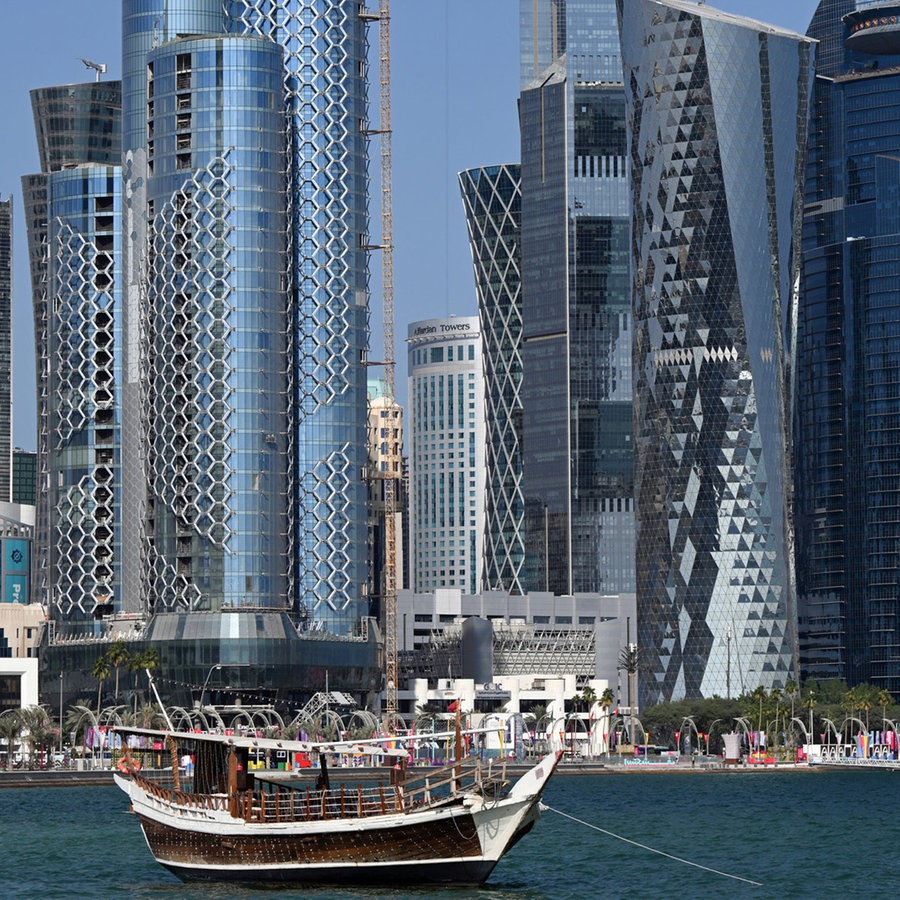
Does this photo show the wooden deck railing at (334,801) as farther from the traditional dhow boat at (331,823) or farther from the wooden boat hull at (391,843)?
the wooden boat hull at (391,843)

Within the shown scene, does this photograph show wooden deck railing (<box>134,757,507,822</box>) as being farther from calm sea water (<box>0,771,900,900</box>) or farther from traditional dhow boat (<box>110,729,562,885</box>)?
calm sea water (<box>0,771,900,900</box>)

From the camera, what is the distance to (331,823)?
100 m

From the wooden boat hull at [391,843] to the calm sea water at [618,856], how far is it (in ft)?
3.34

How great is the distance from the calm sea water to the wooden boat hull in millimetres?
1019

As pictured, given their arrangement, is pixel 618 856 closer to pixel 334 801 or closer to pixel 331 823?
pixel 334 801

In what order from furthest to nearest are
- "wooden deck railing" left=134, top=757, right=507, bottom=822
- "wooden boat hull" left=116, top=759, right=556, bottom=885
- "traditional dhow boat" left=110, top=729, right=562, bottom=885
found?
"wooden deck railing" left=134, top=757, right=507, bottom=822 < "traditional dhow boat" left=110, top=729, right=562, bottom=885 < "wooden boat hull" left=116, top=759, right=556, bottom=885

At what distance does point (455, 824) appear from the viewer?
9844cm

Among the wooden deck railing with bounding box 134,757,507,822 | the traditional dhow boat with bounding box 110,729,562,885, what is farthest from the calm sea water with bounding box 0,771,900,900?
the wooden deck railing with bounding box 134,757,507,822

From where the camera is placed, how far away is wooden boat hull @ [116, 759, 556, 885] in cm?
9838

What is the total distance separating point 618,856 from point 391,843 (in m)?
31.8

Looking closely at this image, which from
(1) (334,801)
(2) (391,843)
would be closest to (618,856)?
(1) (334,801)

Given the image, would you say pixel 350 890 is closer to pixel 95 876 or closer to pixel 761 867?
pixel 95 876

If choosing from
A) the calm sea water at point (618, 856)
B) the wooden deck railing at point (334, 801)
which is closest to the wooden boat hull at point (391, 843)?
the wooden deck railing at point (334, 801)

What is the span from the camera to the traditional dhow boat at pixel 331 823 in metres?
98.6
